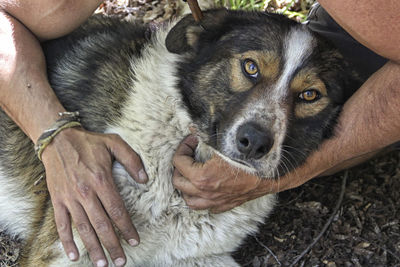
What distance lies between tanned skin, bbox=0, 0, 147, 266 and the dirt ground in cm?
96

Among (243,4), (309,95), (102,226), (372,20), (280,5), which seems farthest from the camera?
(280,5)

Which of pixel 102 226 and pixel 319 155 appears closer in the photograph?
pixel 102 226

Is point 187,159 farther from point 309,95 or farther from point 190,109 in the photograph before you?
point 309,95

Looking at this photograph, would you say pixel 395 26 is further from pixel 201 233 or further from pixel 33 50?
pixel 33 50

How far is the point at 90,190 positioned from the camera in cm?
258

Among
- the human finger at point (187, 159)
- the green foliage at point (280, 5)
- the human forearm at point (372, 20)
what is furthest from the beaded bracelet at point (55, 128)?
the green foliage at point (280, 5)

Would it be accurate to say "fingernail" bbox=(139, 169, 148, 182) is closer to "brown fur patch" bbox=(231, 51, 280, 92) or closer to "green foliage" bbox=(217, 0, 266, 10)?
"brown fur patch" bbox=(231, 51, 280, 92)

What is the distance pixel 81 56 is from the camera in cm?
307

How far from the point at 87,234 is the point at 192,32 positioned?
125 centimetres

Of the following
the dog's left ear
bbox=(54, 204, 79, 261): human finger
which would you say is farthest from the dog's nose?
bbox=(54, 204, 79, 261): human finger

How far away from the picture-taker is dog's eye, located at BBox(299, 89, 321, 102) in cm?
264

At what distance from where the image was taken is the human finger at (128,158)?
2.66 metres

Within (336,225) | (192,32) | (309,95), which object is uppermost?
(192,32)

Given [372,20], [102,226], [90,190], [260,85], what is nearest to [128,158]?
[90,190]
